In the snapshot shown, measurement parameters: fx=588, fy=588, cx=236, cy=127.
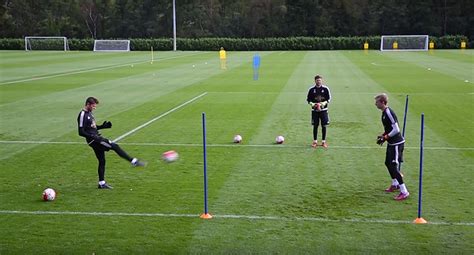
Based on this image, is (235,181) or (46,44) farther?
(46,44)

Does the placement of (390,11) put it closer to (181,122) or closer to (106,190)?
(181,122)

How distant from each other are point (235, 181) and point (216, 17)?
98.8 m

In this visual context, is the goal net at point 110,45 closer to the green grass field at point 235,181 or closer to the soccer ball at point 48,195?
the green grass field at point 235,181

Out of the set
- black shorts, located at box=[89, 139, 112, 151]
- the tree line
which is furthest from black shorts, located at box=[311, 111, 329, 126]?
the tree line

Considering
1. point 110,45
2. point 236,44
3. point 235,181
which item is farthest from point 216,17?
point 235,181

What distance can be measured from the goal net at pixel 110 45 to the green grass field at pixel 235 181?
59739mm

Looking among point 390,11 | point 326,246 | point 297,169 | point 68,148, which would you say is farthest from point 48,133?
point 390,11

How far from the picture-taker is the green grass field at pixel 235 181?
8.79 m

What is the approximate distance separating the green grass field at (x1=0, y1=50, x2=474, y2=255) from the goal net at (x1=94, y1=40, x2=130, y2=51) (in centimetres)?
5974

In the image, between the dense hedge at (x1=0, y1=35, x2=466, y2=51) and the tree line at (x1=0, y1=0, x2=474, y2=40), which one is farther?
the tree line at (x1=0, y1=0, x2=474, y2=40)

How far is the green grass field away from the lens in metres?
8.79

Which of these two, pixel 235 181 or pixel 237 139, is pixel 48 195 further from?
pixel 237 139

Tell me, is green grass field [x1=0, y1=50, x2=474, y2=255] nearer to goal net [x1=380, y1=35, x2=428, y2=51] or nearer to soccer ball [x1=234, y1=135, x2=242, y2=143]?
soccer ball [x1=234, y1=135, x2=242, y2=143]

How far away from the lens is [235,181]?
39.9 ft
